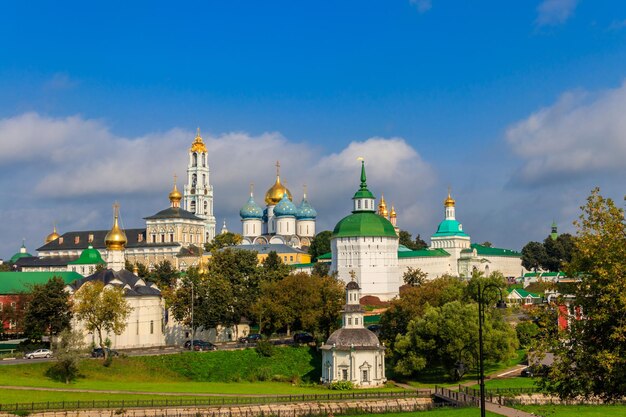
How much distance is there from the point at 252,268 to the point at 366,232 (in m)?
30.3

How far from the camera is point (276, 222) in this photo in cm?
16900

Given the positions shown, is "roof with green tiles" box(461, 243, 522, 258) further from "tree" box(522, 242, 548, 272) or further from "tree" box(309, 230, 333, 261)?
"tree" box(309, 230, 333, 261)

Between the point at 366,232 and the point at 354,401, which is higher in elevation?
the point at 366,232

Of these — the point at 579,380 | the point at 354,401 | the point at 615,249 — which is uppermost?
the point at 615,249

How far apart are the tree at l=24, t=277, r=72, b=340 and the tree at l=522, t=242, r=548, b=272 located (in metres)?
119

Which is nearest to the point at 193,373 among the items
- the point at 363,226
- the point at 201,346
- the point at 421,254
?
the point at 201,346

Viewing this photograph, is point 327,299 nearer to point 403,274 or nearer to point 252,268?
point 252,268

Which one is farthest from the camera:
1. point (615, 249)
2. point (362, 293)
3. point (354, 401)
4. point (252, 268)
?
point (362, 293)

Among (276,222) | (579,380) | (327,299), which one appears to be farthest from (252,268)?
(276,222)

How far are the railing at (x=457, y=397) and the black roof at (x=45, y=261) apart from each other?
400 ft

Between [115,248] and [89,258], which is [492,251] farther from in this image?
[115,248]

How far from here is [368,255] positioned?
11650 cm

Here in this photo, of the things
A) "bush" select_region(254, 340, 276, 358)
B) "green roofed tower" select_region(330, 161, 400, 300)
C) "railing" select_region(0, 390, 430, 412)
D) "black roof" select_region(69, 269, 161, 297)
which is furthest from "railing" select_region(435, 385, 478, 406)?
"green roofed tower" select_region(330, 161, 400, 300)

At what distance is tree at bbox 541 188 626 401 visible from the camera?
1097 inches
